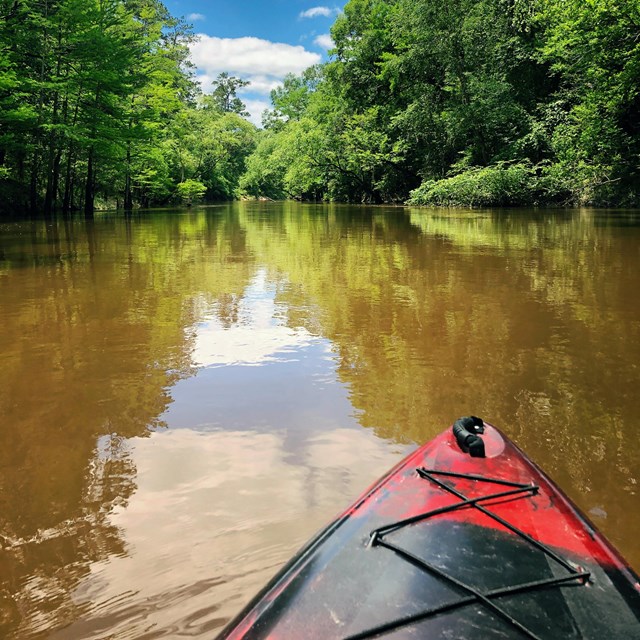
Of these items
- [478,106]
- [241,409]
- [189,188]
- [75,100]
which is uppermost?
[478,106]

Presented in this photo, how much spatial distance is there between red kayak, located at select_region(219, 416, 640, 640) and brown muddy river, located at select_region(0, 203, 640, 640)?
1.55ft

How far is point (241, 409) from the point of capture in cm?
342

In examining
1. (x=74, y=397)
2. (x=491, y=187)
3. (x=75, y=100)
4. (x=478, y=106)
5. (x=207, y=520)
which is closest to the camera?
(x=207, y=520)

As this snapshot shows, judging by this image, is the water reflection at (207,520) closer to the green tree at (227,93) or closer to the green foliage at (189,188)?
the green foliage at (189,188)

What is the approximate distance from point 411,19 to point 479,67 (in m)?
4.72

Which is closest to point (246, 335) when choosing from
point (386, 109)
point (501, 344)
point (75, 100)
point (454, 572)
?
point (501, 344)

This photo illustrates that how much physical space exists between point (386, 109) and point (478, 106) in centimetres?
1022

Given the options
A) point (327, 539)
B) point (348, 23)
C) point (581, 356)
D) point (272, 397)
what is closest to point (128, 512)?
point (327, 539)

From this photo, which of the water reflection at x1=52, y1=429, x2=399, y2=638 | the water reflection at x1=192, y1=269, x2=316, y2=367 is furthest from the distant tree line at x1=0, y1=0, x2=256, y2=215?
the water reflection at x1=52, y1=429, x2=399, y2=638

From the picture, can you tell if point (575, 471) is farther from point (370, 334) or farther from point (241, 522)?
point (370, 334)

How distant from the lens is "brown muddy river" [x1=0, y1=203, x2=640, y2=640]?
79.4 inches

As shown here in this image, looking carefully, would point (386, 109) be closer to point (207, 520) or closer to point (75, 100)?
point (75, 100)

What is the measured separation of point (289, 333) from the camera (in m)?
5.09

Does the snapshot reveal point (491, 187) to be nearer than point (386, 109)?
Yes
